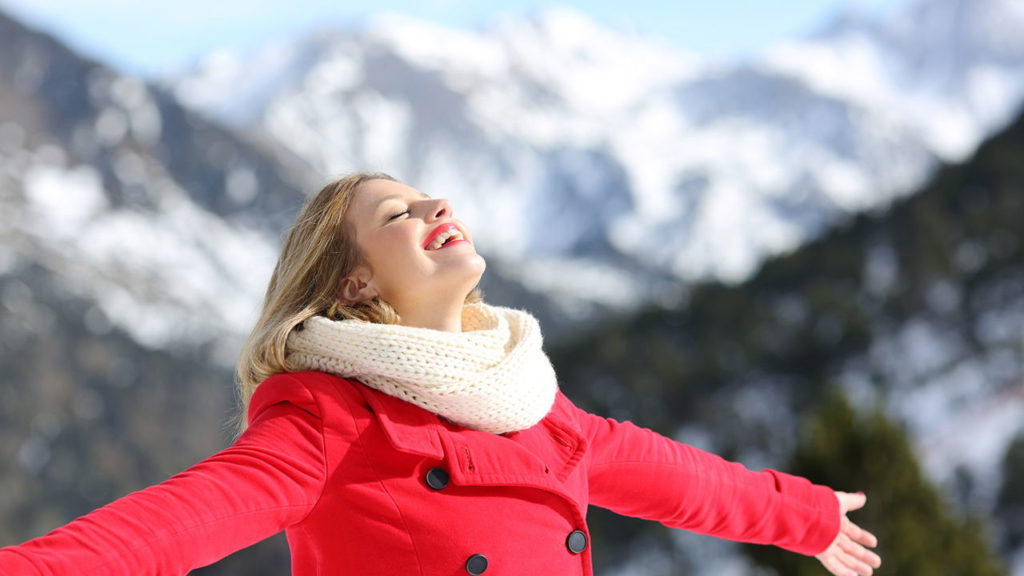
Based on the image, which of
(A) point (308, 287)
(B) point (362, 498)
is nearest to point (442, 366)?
(B) point (362, 498)

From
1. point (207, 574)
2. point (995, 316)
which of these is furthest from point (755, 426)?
point (207, 574)

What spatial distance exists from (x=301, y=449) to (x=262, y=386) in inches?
11.8

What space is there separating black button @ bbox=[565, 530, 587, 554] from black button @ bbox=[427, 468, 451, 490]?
0.43m

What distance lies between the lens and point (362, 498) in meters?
2.87

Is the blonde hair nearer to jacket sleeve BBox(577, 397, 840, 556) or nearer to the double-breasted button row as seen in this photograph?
the double-breasted button row

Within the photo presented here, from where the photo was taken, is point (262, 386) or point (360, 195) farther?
point (360, 195)

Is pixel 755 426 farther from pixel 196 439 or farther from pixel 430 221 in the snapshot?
pixel 196 439

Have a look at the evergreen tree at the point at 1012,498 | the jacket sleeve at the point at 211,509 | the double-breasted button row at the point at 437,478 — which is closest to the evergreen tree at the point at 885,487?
the evergreen tree at the point at 1012,498

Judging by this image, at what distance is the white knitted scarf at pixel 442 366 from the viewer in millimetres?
2883

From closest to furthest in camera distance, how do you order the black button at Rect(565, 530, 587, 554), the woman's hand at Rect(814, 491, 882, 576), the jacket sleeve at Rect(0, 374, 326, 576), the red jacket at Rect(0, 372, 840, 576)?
the jacket sleeve at Rect(0, 374, 326, 576)
the red jacket at Rect(0, 372, 840, 576)
the black button at Rect(565, 530, 587, 554)
the woman's hand at Rect(814, 491, 882, 576)

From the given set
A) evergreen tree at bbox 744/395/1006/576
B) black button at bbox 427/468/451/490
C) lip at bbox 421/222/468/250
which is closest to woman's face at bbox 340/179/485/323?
lip at bbox 421/222/468/250

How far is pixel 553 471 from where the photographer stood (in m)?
3.15

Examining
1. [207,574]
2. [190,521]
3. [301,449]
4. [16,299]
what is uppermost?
[16,299]

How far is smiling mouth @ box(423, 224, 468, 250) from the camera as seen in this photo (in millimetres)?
3242
